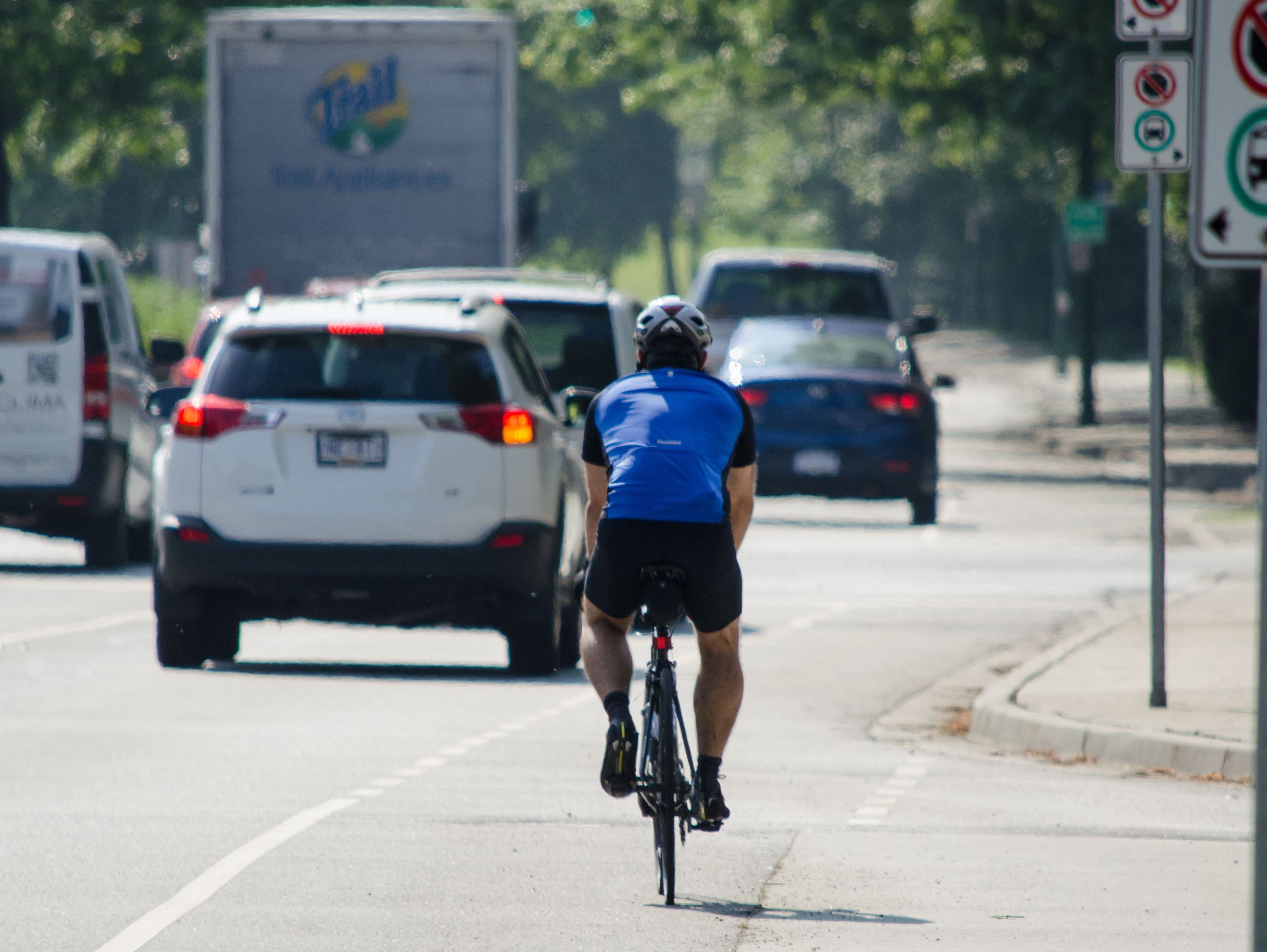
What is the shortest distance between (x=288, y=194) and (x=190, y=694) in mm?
11492

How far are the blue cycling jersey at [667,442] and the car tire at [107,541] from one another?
35.5 feet

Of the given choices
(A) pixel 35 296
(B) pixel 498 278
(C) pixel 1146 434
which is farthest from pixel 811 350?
(C) pixel 1146 434

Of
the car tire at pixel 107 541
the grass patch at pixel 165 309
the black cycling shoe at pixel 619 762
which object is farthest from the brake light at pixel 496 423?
the grass patch at pixel 165 309

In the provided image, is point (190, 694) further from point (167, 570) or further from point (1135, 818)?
point (1135, 818)

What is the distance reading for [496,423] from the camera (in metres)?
12.4

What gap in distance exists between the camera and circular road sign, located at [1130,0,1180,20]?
11.1m

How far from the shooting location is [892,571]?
19.0 meters

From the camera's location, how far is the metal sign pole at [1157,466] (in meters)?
11.3

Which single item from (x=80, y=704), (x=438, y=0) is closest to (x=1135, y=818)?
(x=80, y=704)

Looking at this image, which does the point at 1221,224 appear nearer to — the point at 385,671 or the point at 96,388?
the point at 385,671

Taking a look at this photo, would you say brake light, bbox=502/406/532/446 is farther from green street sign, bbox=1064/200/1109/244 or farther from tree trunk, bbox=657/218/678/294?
Answer: tree trunk, bbox=657/218/678/294

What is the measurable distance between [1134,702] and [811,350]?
11390mm

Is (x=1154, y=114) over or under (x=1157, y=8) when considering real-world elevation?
under

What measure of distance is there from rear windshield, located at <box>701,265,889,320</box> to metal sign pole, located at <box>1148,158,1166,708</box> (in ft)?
47.5
